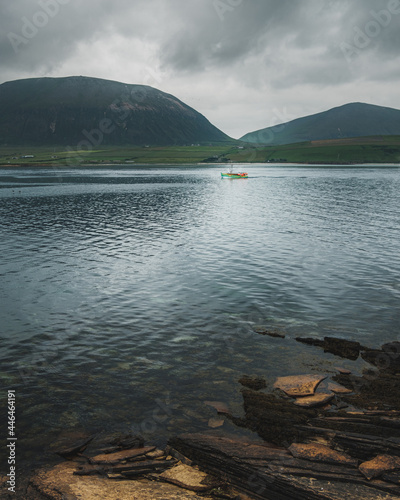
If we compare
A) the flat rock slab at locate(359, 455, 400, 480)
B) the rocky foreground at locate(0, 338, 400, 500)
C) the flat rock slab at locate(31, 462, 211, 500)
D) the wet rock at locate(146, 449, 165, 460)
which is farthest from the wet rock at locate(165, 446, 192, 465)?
the flat rock slab at locate(359, 455, 400, 480)

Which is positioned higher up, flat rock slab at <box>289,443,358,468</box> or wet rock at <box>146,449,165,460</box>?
flat rock slab at <box>289,443,358,468</box>

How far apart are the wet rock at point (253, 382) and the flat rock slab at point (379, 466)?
19.5 feet

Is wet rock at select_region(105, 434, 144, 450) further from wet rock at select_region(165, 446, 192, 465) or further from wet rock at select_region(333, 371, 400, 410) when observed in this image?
wet rock at select_region(333, 371, 400, 410)

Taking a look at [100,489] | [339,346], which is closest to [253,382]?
[339,346]

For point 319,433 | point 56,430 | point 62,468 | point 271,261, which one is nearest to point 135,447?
point 62,468

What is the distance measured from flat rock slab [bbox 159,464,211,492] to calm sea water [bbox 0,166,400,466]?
2.07 metres

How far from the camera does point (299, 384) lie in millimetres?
16625

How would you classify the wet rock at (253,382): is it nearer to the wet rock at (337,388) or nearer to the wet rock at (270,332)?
A: the wet rock at (337,388)

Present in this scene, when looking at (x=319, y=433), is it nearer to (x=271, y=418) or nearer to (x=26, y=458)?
(x=271, y=418)

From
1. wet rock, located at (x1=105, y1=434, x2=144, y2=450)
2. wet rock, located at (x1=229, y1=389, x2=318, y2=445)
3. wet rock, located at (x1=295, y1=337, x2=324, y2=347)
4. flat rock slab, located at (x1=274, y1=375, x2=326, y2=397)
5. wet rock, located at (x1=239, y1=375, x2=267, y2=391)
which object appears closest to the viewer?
wet rock, located at (x1=105, y1=434, x2=144, y2=450)

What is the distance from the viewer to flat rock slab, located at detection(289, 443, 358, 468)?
37.4ft

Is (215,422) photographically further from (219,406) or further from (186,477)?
(186,477)

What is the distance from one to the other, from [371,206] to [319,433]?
250 ft

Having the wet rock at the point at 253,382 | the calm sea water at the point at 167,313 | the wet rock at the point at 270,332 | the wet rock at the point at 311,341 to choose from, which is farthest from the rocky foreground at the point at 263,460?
the wet rock at the point at 270,332
